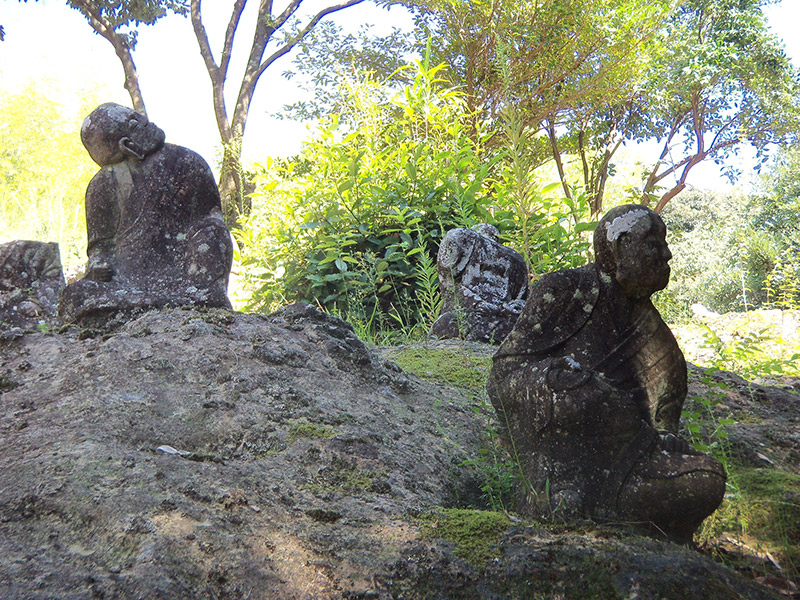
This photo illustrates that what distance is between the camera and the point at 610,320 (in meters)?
2.52

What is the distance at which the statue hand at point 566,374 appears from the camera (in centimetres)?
232

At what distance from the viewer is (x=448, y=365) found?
471cm

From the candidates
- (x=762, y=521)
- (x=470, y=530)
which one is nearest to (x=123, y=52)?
(x=470, y=530)

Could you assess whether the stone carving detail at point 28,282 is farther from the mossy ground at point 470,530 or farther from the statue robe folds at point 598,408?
the statue robe folds at point 598,408

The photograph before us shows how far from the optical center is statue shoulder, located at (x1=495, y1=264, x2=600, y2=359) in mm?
2527

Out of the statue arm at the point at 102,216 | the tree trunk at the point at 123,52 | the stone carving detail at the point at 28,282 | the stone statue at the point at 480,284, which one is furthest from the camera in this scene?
the tree trunk at the point at 123,52

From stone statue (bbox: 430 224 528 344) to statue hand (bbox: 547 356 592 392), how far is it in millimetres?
3283

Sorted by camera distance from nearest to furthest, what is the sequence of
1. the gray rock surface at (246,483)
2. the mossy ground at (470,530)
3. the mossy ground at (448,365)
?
the gray rock surface at (246,483) < the mossy ground at (470,530) < the mossy ground at (448,365)

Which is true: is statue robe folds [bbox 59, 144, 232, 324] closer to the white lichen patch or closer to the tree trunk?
the white lichen patch

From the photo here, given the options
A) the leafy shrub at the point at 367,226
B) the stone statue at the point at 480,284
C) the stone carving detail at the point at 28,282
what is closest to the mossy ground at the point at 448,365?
the stone statue at the point at 480,284

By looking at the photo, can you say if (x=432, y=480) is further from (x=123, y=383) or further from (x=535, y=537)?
(x=123, y=383)

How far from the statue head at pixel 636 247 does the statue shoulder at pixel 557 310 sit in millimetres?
113

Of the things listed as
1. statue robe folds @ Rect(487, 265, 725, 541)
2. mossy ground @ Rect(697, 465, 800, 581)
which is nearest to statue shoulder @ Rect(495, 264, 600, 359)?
statue robe folds @ Rect(487, 265, 725, 541)

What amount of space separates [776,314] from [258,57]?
11.4 meters
